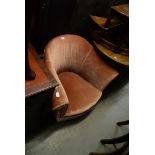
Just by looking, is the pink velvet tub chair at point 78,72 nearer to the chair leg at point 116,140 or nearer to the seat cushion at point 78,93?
the seat cushion at point 78,93

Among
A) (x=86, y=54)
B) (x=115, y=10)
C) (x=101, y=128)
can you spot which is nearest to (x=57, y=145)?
(x=101, y=128)

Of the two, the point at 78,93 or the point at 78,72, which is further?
the point at 78,72

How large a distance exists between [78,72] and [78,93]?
33cm

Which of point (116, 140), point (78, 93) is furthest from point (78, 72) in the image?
point (116, 140)

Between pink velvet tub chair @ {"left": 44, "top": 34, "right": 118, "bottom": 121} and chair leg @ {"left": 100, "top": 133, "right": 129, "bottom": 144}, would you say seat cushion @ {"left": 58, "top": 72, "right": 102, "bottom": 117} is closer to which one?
pink velvet tub chair @ {"left": 44, "top": 34, "right": 118, "bottom": 121}

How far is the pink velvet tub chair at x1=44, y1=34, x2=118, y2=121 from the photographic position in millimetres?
2236

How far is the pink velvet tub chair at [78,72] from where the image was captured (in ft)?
7.34

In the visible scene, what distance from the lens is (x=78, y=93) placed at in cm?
235

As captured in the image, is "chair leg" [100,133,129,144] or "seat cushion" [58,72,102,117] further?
"seat cushion" [58,72,102,117]

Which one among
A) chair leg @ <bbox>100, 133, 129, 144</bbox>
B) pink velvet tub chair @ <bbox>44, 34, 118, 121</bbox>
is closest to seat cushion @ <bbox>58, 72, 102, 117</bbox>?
pink velvet tub chair @ <bbox>44, 34, 118, 121</bbox>

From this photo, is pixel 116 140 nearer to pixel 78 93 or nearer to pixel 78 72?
pixel 78 93

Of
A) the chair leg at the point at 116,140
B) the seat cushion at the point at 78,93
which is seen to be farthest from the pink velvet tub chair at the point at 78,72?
the chair leg at the point at 116,140

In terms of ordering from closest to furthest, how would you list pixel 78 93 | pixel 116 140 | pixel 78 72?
pixel 116 140, pixel 78 93, pixel 78 72
